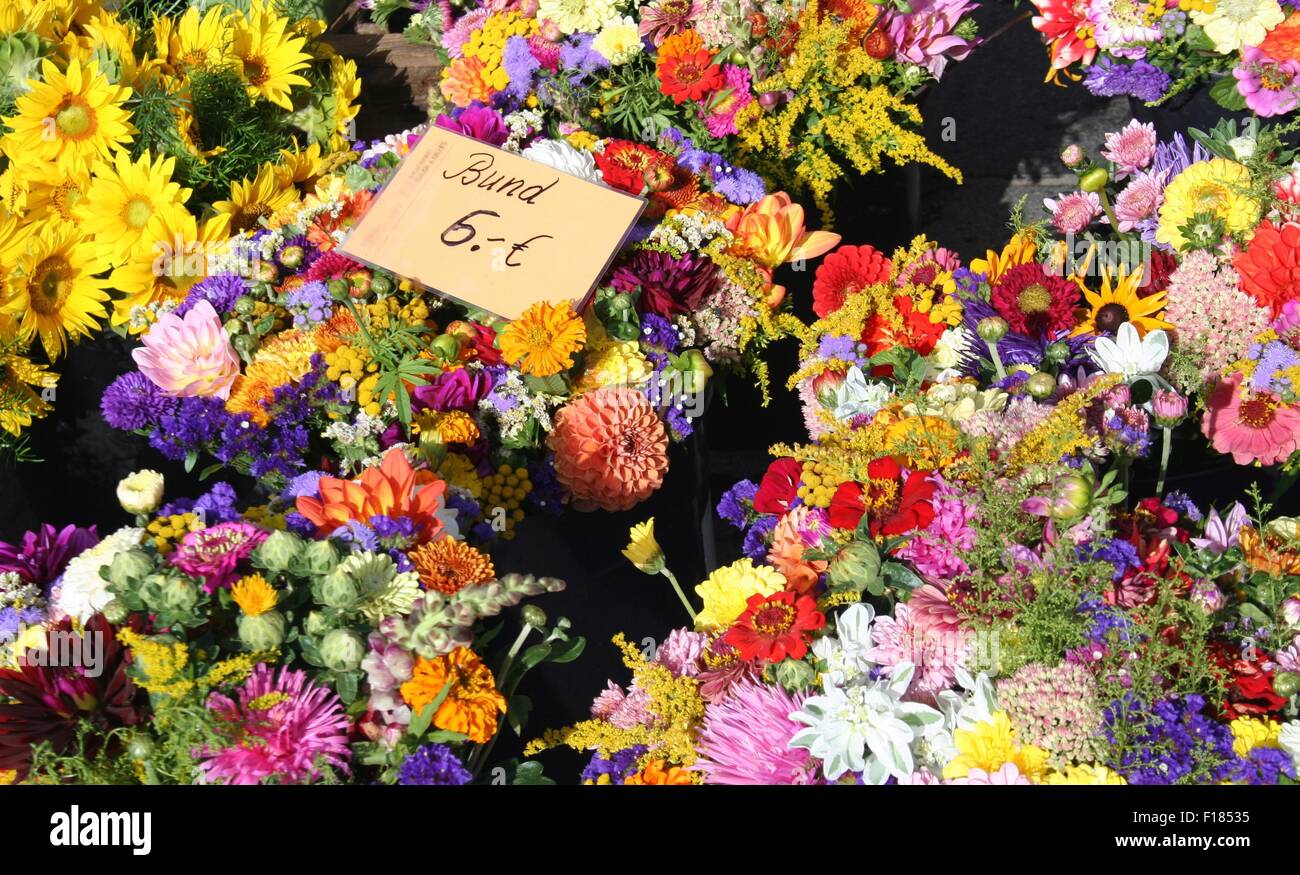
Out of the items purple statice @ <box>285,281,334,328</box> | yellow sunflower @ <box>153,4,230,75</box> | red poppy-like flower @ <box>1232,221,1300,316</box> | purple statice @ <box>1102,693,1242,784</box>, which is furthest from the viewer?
yellow sunflower @ <box>153,4,230,75</box>

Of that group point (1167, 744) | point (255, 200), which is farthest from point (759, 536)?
point (255, 200)

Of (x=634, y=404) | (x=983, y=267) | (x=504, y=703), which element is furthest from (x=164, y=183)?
(x=983, y=267)

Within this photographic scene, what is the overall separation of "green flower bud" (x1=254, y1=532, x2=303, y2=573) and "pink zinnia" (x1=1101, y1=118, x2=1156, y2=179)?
1.38m

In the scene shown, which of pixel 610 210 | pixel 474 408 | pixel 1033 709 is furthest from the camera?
pixel 610 210

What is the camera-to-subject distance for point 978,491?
4.22 ft

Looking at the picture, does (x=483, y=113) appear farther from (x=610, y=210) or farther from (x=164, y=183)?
(x=164, y=183)

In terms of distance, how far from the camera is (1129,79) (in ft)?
Answer: 6.79

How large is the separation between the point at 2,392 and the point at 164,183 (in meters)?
0.39

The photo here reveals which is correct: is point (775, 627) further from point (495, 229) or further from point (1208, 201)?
point (1208, 201)

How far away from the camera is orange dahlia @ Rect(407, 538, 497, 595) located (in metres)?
1.21

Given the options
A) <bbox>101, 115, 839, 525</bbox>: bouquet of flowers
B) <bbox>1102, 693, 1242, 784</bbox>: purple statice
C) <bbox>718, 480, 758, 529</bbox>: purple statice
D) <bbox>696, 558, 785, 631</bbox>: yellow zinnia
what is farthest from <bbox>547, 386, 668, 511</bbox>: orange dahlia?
<bbox>1102, 693, 1242, 784</bbox>: purple statice

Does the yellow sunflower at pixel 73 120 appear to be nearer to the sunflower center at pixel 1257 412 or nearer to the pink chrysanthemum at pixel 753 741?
the pink chrysanthemum at pixel 753 741

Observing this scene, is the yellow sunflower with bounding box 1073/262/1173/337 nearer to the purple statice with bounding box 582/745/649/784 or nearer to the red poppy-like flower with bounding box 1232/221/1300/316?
the red poppy-like flower with bounding box 1232/221/1300/316

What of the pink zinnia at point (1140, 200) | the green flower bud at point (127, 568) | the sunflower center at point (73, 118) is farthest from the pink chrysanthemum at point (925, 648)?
the sunflower center at point (73, 118)
